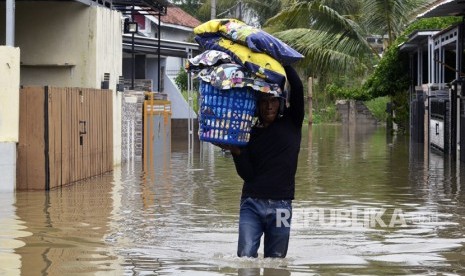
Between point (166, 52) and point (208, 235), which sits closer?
point (208, 235)

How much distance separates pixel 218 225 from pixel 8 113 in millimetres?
5458

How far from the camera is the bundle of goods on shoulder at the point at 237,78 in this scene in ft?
26.6

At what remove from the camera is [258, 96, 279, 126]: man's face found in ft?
26.9

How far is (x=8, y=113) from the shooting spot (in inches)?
653

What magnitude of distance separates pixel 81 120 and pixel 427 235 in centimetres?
959

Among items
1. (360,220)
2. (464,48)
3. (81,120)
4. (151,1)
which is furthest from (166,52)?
(360,220)

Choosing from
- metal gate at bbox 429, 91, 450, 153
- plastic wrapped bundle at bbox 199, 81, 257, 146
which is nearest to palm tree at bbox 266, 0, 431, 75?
metal gate at bbox 429, 91, 450, 153

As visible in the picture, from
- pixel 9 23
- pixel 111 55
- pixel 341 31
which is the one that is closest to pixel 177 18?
pixel 341 31

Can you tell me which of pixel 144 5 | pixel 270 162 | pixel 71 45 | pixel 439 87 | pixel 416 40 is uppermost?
pixel 144 5

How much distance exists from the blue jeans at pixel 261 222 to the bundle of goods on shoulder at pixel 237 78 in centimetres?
52

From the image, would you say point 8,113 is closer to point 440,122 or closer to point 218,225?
point 218,225

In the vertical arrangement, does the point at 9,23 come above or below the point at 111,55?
above

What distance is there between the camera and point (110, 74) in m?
23.8

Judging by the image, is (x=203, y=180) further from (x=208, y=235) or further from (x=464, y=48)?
(x=464, y=48)
